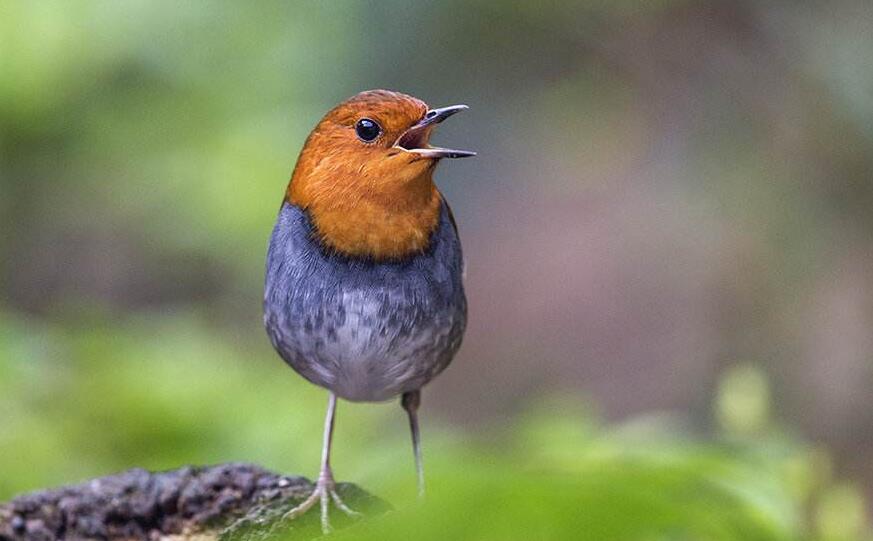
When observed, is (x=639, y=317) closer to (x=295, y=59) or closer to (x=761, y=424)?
(x=295, y=59)

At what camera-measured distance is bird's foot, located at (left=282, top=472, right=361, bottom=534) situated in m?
2.55

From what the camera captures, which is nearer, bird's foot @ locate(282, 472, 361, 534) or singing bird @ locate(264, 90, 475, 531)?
bird's foot @ locate(282, 472, 361, 534)

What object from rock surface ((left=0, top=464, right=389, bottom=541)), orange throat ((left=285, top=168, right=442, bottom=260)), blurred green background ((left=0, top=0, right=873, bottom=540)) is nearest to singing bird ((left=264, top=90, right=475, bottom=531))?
orange throat ((left=285, top=168, right=442, bottom=260))

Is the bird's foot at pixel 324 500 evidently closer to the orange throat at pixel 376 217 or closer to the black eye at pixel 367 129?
the orange throat at pixel 376 217

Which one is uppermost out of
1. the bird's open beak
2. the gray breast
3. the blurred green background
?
the blurred green background

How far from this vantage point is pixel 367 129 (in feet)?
8.91

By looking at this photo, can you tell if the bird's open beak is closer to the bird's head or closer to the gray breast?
the bird's head

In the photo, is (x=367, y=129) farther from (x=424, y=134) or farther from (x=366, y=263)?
(x=366, y=263)

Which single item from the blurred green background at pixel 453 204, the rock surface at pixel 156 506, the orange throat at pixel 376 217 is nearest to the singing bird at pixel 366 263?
the orange throat at pixel 376 217

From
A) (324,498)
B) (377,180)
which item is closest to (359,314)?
(377,180)

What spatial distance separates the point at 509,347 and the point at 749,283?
3579 mm

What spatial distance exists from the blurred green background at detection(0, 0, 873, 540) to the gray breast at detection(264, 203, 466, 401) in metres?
0.23

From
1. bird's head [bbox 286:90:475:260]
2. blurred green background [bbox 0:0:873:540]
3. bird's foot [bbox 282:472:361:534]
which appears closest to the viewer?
bird's foot [bbox 282:472:361:534]

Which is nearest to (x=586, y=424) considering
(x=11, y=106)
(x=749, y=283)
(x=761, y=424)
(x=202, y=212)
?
(x=761, y=424)
